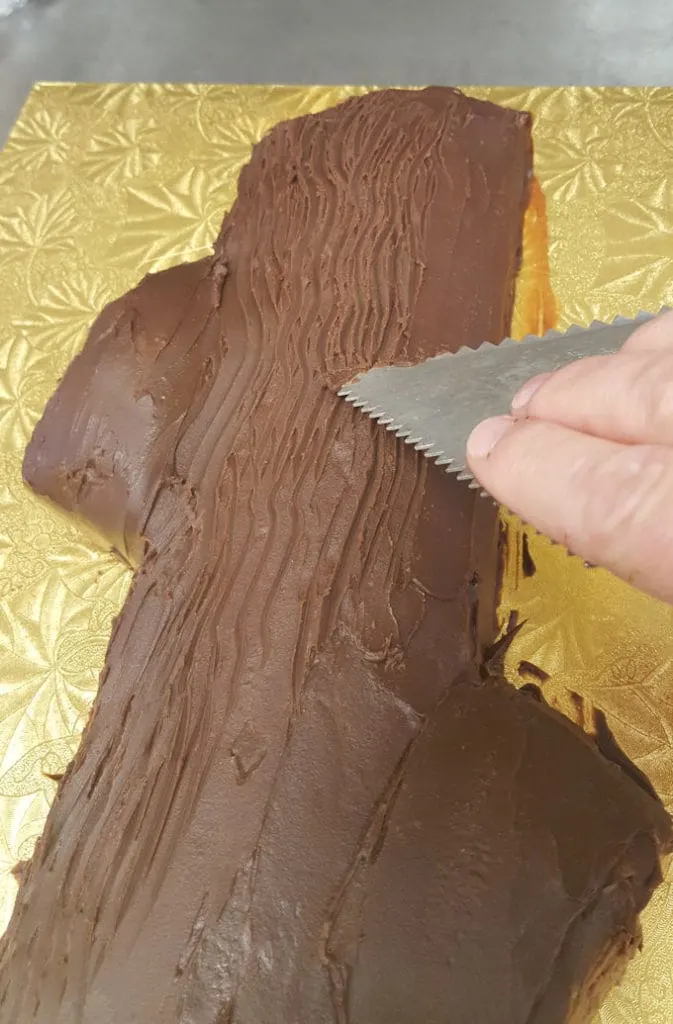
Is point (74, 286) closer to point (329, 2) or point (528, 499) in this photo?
→ point (528, 499)

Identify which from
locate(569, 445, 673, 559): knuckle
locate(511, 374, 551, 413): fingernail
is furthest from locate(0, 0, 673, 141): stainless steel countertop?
locate(569, 445, 673, 559): knuckle

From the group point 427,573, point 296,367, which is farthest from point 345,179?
point 427,573

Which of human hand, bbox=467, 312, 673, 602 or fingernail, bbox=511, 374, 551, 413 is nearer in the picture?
human hand, bbox=467, 312, 673, 602

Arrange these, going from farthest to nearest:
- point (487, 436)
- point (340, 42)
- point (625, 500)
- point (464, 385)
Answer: point (340, 42) → point (464, 385) → point (487, 436) → point (625, 500)

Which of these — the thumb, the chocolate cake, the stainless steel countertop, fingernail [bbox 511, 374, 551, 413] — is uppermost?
the stainless steel countertop

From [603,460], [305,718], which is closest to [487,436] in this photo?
[603,460]

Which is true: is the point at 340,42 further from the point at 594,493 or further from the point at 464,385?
the point at 594,493

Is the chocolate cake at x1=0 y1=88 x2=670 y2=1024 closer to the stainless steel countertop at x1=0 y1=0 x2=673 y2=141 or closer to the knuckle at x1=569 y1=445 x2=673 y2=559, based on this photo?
the knuckle at x1=569 y1=445 x2=673 y2=559
